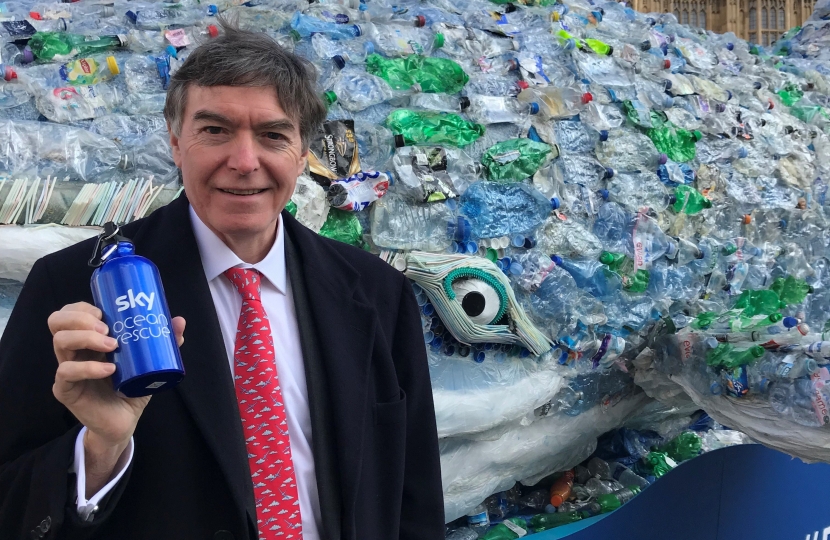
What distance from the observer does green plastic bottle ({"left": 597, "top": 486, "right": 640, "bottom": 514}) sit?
3.29m

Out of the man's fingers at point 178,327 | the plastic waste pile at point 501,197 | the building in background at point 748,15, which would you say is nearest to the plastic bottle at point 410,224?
the plastic waste pile at point 501,197

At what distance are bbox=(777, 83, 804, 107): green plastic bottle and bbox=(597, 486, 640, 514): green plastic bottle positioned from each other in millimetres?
2811

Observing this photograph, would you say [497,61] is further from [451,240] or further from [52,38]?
[52,38]

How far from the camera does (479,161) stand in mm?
2953

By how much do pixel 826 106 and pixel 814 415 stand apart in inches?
124

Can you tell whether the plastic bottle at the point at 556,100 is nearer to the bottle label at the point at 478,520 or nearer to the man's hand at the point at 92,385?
the bottle label at the point at 478,520

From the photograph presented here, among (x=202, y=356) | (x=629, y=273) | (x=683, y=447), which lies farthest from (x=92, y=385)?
(x=683, y=447)

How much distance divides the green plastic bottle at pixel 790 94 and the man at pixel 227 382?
4388 mm

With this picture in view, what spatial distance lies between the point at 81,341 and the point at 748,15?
1614 centimetres

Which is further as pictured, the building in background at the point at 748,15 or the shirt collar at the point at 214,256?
the building in background at the point at 748,15

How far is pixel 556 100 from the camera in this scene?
330 centimetres

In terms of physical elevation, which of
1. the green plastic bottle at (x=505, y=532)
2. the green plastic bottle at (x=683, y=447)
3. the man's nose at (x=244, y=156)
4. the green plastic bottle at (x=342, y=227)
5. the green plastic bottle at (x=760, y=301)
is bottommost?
the green plastic bottle at (x=683, y=447)

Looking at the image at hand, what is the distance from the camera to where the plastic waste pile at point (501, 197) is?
2.42m

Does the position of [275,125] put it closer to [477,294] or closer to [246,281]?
[246,281]
